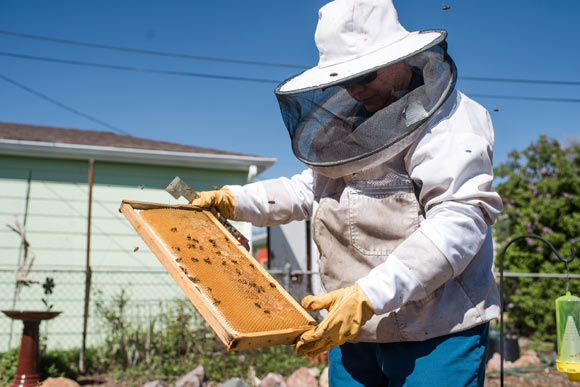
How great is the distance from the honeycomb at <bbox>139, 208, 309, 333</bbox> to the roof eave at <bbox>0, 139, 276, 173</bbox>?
6301 millimetres

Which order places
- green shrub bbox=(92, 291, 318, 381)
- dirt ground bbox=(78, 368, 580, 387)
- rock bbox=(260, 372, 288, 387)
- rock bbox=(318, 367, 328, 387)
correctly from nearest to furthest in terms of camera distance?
rock bbox=(260, 372, 288, 387), rock bbox=(318, 367, 328, 387), dirt ground bbox=(78, 368, 580, 387), green shrub bbox=(92, 291, 318, 381)

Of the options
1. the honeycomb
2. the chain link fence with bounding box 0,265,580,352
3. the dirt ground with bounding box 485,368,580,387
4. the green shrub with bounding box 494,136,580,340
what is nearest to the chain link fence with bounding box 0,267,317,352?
the chain link fence with bounding box 0,265,580,352

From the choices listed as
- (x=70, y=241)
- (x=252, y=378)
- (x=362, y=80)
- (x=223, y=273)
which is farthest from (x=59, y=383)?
(x=362, y=80)

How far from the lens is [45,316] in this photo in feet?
17.0

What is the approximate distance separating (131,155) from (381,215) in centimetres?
700

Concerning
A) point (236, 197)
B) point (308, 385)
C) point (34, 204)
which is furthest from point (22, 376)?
point (236, 197)

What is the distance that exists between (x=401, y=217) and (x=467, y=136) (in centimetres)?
35

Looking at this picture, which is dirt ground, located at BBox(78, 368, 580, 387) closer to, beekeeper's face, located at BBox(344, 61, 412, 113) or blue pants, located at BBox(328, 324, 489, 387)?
blue pants, located at BBox(328, 324, 489, 387)

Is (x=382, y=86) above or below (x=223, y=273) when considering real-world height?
above

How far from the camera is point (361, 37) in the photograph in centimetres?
183

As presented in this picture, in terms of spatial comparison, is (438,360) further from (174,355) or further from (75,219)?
(75,219)

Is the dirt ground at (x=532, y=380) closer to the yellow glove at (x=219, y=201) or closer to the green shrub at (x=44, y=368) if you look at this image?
the yellow glove at (x=219, y=201)

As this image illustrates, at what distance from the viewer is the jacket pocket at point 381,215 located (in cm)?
177

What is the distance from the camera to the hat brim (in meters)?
1.72
